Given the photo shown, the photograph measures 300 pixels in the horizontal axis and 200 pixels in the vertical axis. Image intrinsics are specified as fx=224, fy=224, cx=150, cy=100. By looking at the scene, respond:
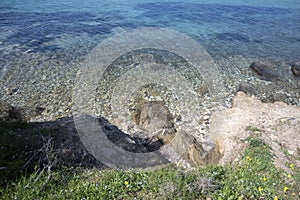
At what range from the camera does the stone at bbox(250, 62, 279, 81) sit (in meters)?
17.3

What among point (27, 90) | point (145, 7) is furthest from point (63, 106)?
point (145, 7)

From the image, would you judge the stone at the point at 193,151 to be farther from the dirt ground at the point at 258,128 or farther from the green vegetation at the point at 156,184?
the green vegetation at the point at 156,184

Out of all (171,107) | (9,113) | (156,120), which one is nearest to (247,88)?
(171,107)

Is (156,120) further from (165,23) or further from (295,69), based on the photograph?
(165,23)

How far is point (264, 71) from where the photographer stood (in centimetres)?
1784

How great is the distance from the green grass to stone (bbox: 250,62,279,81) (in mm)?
12419

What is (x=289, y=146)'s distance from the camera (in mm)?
8633

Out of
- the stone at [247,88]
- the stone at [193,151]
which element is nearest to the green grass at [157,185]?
the stone at [193,151]

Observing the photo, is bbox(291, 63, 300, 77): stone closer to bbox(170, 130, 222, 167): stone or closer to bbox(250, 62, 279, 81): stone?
bbox(250, 62, 279, 81): stone

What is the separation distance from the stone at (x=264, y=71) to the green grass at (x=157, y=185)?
489 inches

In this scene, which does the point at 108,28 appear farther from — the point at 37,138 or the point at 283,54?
the point at 37,138

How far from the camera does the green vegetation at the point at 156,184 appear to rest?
519 cm

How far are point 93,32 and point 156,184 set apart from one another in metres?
23.8

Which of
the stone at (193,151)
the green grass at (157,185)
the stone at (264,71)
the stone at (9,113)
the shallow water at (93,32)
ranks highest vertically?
the shallow water at (93,32)
